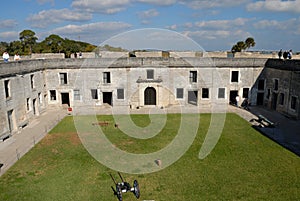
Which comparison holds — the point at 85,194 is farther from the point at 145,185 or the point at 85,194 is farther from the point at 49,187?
the point at 145,185

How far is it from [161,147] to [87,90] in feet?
48.3

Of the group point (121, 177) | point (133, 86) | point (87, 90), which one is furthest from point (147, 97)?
point (121, 177)

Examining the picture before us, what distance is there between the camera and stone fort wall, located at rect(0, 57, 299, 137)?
28375 millimetres

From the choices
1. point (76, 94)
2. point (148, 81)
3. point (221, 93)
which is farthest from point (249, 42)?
point (76, 94)

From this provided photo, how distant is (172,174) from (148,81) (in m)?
16.2

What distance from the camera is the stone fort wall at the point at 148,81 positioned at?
93.1 feet

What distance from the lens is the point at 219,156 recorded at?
15266mm

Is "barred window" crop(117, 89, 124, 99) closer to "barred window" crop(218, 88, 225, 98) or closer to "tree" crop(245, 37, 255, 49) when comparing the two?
"barred window" crop(218, 88, 225, 98)

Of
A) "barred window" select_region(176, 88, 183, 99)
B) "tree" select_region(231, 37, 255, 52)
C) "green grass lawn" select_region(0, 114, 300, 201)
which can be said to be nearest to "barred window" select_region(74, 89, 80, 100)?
"green grass lawn" select_region(0, 114, 300, 201)

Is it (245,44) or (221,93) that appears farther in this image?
(245,44)

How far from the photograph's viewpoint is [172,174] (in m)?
13.2

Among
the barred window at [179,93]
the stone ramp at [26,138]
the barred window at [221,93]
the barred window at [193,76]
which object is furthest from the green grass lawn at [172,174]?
the barred window at [193,76]

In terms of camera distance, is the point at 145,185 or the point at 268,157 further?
the point at 268,157

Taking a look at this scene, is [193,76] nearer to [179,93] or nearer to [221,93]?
[179,93]
